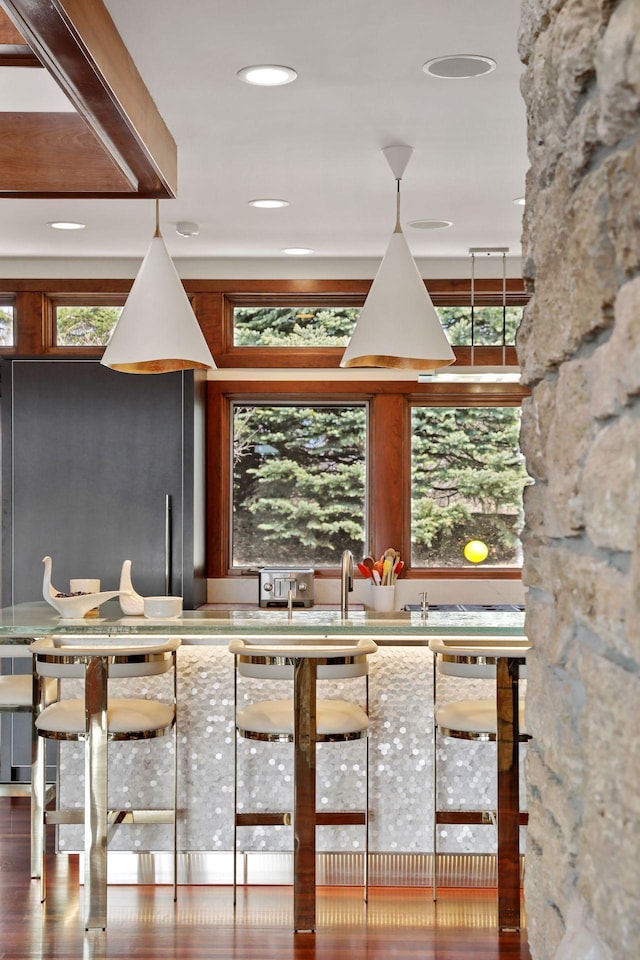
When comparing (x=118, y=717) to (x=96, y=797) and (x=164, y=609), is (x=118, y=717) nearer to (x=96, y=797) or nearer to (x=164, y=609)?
(x=96, y=797)

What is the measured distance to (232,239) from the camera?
546cm

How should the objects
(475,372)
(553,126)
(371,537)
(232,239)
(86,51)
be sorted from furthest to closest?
1. (371,537)
2. (232,239)
3. (475,372)
4. (86,51)
5. (553,126)

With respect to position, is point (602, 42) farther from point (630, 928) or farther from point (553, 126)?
point (630, 928)

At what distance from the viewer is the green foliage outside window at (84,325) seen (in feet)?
20.0

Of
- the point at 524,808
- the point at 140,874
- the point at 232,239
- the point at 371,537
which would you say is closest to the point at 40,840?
the point at 140,874

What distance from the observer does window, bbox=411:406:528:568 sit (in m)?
6.20

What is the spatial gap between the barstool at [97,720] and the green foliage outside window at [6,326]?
2.74 meters

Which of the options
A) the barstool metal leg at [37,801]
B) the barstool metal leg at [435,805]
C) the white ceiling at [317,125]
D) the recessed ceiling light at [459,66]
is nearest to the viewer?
the white ceiling at [317,125]

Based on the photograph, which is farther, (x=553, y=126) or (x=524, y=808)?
(x=524, y=808)

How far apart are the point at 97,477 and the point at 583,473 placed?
4827 mm

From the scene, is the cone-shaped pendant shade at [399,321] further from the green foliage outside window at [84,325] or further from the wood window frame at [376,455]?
the green foliage outside window at [84,325]

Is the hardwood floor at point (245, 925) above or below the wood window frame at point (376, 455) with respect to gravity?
below

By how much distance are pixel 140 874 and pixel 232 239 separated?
3215mm

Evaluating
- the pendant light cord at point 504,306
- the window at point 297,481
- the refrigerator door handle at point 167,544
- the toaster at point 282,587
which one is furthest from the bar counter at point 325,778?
the pendant light cord at point 504,306
